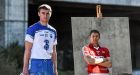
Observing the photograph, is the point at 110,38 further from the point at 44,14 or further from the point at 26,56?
the point at 26,56

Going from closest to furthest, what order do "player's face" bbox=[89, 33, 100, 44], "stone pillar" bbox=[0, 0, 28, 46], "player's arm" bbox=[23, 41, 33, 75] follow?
1. "player's arm" bbox=[23, 41, 33, 75]
2. "player's face" bbox=[89, 33, 100, 44]
3. "stone pillar" bbox=[0, 0, 28, 46]

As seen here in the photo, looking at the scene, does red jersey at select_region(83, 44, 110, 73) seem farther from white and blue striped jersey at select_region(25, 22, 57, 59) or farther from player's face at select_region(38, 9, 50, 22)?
player's face at select_region(38, 9, 50, 22)

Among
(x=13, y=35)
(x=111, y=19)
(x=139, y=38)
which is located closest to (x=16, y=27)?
(x=13, y=35)

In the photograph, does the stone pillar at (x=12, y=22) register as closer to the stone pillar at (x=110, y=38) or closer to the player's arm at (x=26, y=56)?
the stone pillar at (x=110, y=38)

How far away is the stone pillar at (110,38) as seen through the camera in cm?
1000

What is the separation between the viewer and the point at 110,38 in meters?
10.4

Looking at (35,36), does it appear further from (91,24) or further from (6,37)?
(6,37)

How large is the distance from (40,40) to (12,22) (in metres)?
12.7

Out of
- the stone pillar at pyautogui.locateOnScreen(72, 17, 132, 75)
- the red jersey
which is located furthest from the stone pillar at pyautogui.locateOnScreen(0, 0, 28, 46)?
the red jersey

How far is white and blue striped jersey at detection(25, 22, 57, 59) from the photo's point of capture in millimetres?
7230

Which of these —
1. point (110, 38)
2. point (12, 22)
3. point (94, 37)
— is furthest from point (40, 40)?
point (12, 22)

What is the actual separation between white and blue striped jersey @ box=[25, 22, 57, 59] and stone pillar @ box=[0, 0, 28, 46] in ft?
40.3

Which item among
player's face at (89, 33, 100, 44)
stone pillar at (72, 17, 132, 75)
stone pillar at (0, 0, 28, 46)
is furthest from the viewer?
stone pillar at (0, 0, 28, 46)

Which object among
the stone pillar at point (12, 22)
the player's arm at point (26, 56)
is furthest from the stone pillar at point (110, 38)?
the stone pillar at point (12, 22)
